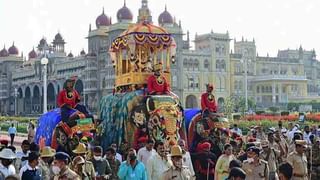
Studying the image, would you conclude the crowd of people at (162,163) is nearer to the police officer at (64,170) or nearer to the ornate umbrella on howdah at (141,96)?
the police officer at (64,170)

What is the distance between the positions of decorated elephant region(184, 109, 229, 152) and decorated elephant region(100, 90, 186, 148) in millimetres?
495

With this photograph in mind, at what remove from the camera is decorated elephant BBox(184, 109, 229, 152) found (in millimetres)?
12445

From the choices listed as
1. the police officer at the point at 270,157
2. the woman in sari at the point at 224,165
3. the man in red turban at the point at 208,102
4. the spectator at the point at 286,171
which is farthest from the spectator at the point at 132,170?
the man in red turban at the point at 208,102

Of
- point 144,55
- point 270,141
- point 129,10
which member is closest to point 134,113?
point 144,55

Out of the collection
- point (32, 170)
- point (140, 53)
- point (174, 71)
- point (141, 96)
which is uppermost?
point (174, 71)

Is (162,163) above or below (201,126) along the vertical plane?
below

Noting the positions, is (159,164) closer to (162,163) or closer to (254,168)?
(162,163)

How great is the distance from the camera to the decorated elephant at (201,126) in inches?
490

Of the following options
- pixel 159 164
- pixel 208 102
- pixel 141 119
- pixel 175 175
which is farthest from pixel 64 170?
pixel 208 102

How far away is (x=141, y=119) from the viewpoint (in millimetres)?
12117

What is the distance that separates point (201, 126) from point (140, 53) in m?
2.31

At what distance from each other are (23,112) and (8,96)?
17.2 feet

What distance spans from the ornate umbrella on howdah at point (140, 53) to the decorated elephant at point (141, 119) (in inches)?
20.8

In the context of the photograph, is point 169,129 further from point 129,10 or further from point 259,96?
point 259,96
